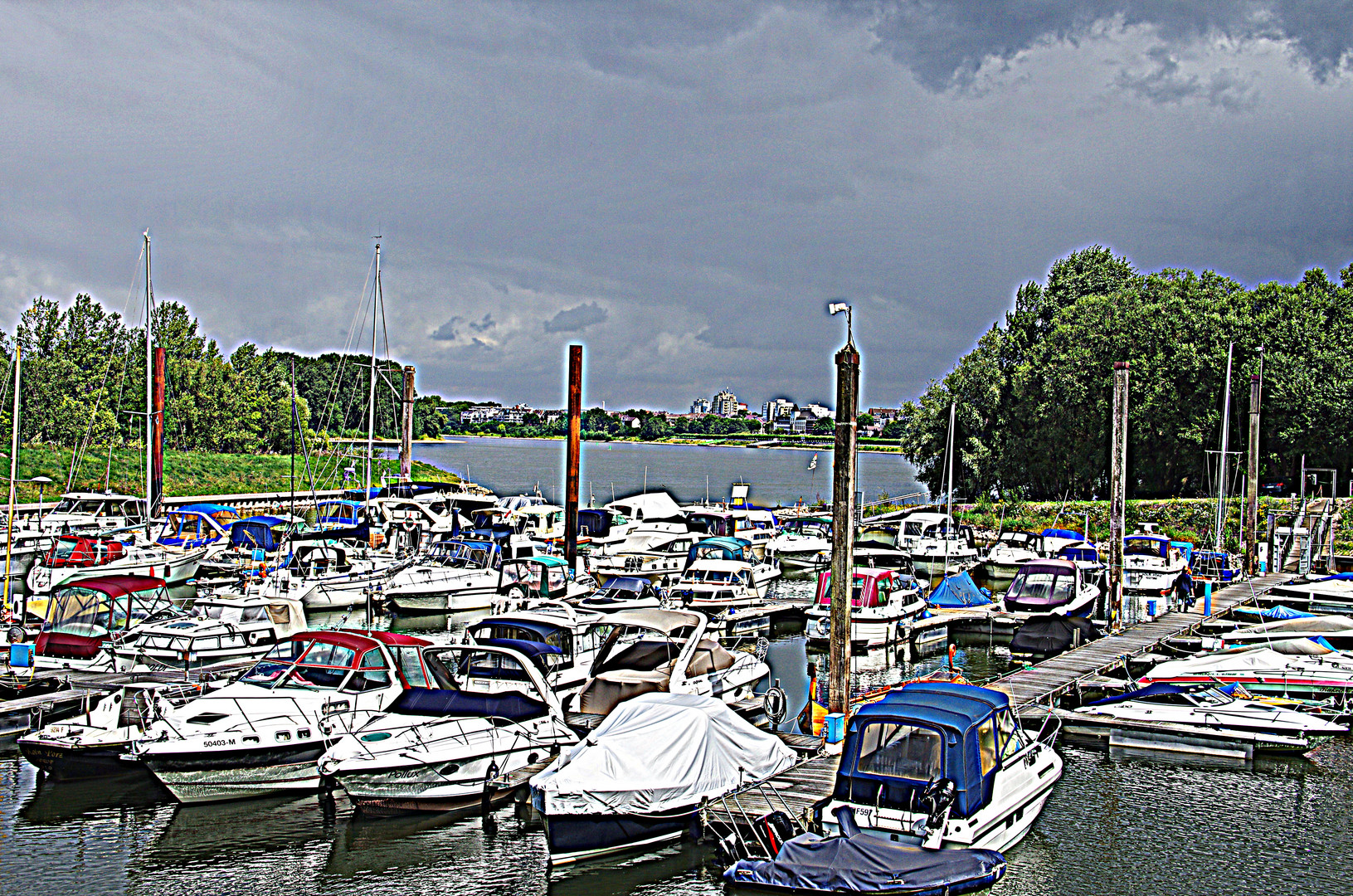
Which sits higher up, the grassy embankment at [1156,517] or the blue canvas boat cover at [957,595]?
the grassy embankment at [1156,517]

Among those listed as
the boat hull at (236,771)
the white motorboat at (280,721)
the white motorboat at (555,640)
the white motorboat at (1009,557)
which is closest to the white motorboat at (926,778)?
the white motorboat at (280,721)

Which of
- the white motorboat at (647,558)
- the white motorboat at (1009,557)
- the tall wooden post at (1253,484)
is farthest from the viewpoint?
the white motorboat at (1009,557)

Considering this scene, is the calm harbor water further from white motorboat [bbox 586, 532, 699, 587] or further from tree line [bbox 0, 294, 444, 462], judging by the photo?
tree line [bbox 0, 294, 444, 462]

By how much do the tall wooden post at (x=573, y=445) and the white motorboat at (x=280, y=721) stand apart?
21.0 meters

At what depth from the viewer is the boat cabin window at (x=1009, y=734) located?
625 inches

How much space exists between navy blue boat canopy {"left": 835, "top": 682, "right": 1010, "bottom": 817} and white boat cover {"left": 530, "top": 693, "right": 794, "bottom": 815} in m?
2.67

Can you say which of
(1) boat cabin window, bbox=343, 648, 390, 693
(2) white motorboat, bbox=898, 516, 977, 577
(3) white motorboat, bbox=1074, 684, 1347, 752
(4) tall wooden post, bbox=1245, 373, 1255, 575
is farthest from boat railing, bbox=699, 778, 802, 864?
(4) tall wooden post, bbox=1245, 373, 1255, 575

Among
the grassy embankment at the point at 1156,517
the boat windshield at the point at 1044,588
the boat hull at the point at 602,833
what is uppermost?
the grassy embankment at the point at 1156,517

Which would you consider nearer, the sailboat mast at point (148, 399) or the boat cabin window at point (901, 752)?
the boat cabin window at point (901, 752)

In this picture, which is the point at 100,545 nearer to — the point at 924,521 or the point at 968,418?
the point at 924,521

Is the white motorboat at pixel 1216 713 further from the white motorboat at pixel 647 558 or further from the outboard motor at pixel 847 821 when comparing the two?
the white motorboat at pixel 647 558

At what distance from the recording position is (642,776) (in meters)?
15.8

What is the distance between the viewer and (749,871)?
1348 cm

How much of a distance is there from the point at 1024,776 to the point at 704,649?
28.6 feet
